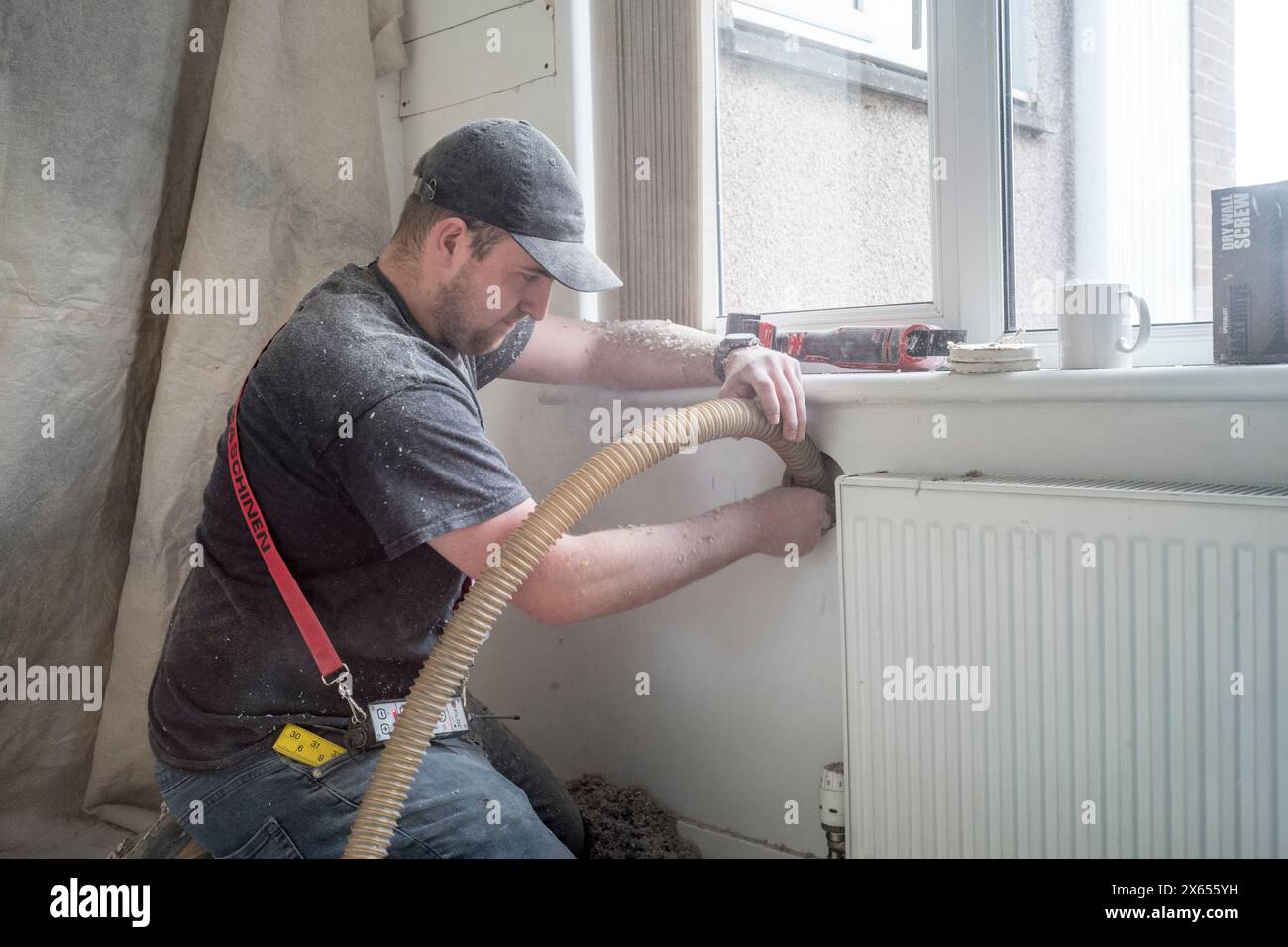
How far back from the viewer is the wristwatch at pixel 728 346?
1.46 meters

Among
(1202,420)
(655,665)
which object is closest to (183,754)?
(655,665)

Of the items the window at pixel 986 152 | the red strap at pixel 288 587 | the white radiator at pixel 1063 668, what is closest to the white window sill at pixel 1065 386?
the white radiator at pixel 1063 668

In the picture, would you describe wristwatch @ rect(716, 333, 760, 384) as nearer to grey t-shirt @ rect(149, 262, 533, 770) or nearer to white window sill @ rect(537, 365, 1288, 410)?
white window sill @ rect(537, 365, 1288, 410)

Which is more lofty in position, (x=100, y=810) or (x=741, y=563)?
(x=741, y=563)

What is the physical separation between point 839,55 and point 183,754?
1.45m

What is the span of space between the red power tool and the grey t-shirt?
1.74 ft

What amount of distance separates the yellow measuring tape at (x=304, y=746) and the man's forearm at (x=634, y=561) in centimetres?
32

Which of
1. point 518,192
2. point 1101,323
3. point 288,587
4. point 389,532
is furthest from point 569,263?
point 1101,323

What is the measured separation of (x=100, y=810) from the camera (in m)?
1.89

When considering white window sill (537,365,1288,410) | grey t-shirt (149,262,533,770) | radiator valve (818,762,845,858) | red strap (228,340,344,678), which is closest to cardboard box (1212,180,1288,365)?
white window sill (537,365,1288,410)

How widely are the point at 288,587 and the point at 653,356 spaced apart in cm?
65

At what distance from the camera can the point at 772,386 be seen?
1.32 metres

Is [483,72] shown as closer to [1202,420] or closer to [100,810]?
[1202,420]

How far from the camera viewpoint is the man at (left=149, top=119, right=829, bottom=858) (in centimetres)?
113
